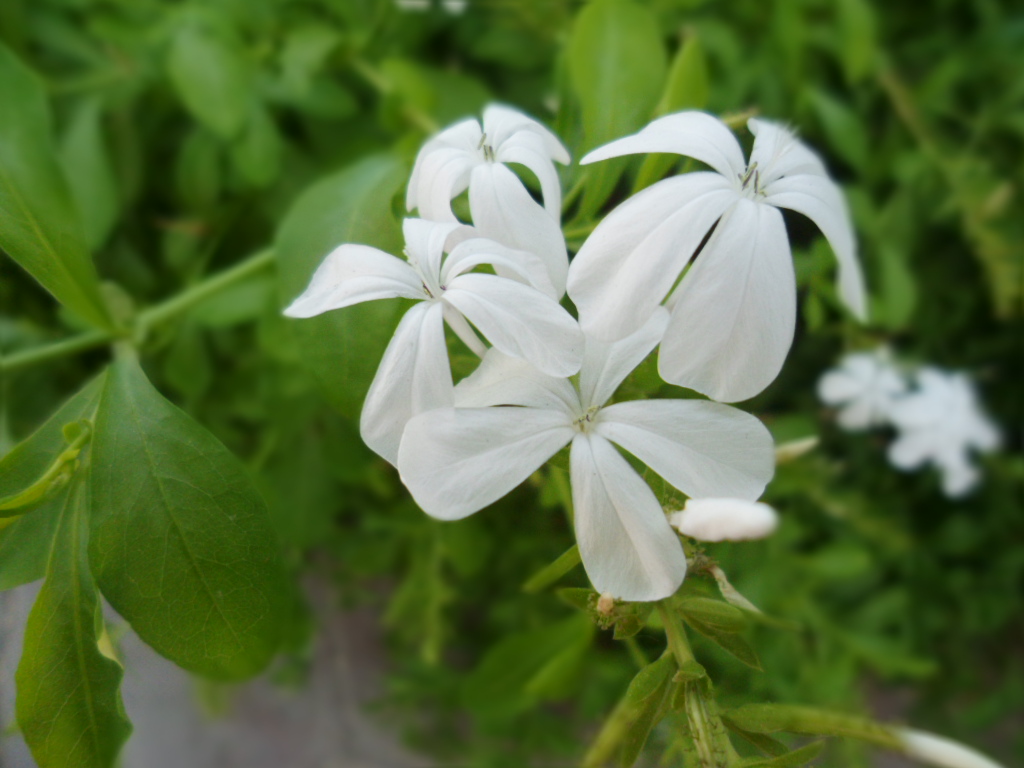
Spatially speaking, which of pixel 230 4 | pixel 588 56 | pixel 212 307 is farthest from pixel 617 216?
pixel 230 4

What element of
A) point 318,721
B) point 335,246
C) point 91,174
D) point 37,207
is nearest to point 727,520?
point 335,246

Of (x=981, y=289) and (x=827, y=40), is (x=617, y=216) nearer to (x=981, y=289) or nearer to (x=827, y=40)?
(x=827, y=40)

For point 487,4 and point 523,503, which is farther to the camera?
point 487,4

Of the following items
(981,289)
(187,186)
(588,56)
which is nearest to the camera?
(588,56)

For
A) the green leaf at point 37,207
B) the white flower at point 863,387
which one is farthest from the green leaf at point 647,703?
the white flower at point 863,387

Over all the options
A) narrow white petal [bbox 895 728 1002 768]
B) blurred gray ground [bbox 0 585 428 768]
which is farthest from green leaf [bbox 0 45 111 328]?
blurred gray ground [bbox 0 585 428 768]

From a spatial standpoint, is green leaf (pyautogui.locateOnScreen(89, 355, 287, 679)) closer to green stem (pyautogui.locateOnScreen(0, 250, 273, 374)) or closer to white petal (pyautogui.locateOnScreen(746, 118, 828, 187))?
green stem (pyautogui.locateOnScreen(0, 250, 273, 374))
